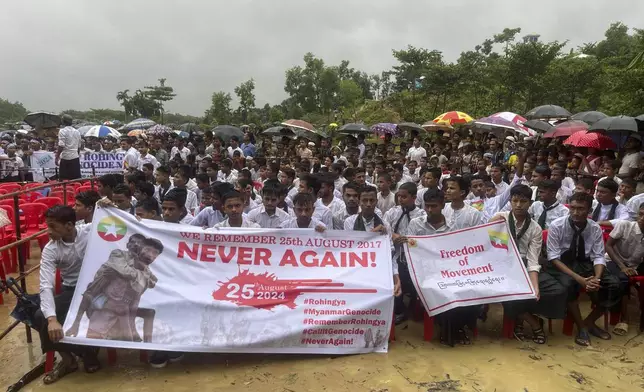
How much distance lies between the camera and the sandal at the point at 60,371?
12.5 ft

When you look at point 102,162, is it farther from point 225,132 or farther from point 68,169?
point 225,132

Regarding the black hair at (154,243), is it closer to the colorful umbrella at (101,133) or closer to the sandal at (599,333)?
the sandal at (599,333)

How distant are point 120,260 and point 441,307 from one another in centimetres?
303

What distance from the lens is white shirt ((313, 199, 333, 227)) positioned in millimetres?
5914

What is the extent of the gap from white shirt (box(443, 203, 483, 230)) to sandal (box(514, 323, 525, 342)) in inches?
47.3

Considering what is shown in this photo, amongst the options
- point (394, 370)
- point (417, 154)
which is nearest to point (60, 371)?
point (394, 370)

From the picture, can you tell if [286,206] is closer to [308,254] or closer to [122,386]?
[308,254]

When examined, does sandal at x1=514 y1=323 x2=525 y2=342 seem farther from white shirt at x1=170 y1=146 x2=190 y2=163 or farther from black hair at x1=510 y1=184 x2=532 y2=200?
white shirt at x1=170 y1=146 x2=190 y2=163

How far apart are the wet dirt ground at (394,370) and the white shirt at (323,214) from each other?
189cm

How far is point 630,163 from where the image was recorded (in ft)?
27.1

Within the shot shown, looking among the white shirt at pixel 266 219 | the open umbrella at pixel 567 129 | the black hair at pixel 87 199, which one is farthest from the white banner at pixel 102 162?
the open umbrella at pixel 567 129

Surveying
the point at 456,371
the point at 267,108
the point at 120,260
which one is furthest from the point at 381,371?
the point at 267,108

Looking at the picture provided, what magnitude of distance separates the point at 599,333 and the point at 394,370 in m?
2.34

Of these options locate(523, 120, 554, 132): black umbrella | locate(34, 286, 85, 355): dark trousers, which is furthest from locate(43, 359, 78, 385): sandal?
locate(523, 120, 554, 132): black umbrella
